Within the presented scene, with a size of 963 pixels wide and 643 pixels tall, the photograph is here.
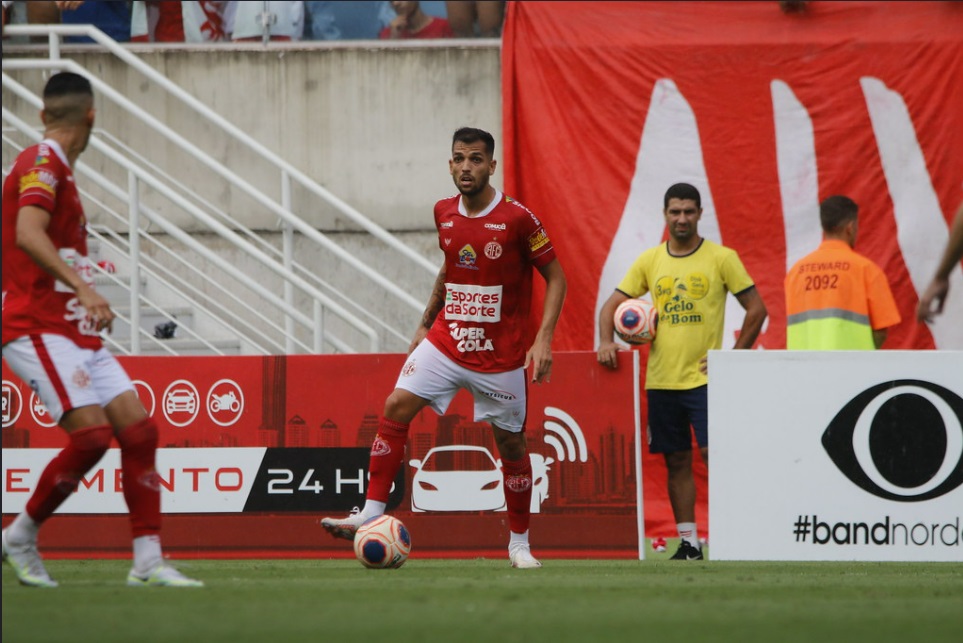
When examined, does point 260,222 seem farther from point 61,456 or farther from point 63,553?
point 61,456

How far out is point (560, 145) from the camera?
12414 millimetres

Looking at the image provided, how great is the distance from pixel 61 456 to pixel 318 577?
1373 millimetres

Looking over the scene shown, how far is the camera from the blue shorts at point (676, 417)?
30.9ft

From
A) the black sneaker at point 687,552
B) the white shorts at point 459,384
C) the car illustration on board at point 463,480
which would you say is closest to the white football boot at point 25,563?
the white shorts at point 459,384

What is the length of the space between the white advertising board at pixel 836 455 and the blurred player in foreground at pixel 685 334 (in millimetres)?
509

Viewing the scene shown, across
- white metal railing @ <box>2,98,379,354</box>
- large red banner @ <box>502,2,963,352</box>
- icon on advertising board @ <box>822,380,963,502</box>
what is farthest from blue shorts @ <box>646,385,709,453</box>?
large red banner @ <box>502,2,963,352</box>

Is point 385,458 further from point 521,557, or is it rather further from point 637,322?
point 637,322

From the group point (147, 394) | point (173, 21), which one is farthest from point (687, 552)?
point (173, 21)

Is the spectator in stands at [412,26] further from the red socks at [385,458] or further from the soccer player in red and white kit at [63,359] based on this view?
the soccer player in red and white kit at [63,359]

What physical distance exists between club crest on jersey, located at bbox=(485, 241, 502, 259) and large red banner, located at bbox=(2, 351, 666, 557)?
1718 mm

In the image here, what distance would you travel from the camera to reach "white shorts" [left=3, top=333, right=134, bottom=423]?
19.4 feet

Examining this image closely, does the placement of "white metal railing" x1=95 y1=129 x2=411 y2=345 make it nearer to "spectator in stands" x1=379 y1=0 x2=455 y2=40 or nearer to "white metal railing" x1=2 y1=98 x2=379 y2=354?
"white metal railing" x1=2 y1=98 x2=379 y2=354

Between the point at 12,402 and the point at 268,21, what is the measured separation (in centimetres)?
Answer: 562

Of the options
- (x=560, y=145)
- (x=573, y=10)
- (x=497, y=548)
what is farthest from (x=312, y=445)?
(x=573, y=10)
